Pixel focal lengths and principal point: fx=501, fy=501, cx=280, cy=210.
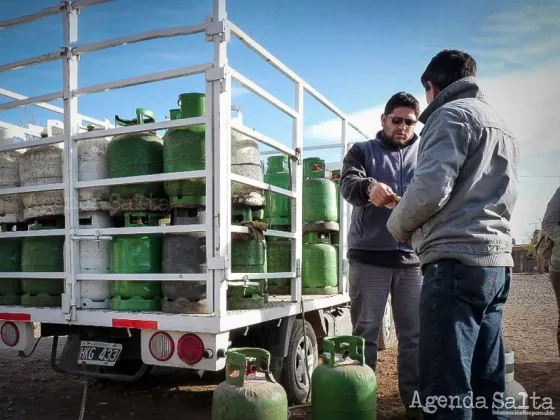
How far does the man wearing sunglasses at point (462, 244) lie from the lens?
2193mm

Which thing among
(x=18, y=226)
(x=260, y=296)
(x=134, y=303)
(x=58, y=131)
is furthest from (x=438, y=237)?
(x=58, y=131)

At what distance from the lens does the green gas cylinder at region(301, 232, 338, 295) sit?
4.69m

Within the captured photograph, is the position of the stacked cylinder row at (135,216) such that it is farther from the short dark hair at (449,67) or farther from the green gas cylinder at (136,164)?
the short dark hair at (449,67)

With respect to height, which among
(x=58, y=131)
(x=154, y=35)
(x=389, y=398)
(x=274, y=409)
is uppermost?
(x=154, y=35)

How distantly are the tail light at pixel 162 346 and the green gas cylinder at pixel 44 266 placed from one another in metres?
1.00

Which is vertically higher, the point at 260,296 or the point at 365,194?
the point at 365,194

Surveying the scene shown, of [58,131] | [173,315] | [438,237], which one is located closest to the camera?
[438,237]

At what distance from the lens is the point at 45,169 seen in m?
3.66

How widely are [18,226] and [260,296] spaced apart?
209 centimetres

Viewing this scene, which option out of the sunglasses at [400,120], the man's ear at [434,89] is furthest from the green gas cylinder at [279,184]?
the man's ear at [434,89]

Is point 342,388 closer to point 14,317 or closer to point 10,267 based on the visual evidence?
point 14,317

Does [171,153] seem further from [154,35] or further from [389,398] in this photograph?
[389,398]

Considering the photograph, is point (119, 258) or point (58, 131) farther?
point (58, 131)

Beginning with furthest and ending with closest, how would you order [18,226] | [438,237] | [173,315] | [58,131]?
[58,131]
[18,226]
[173,315]
[438,237]
